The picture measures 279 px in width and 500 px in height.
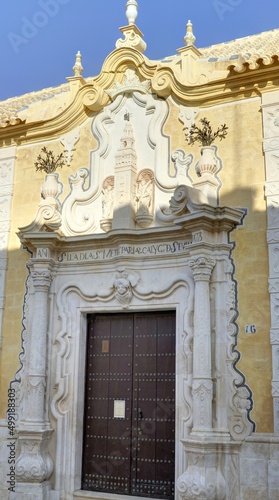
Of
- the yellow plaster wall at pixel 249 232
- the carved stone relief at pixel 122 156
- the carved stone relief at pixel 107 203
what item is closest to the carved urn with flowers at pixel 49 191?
the carved stone relief at pixel 122 156

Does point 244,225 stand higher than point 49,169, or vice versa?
point 49,169

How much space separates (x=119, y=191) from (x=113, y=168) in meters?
0.49

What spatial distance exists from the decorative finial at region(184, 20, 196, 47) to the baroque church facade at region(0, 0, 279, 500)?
0.04m

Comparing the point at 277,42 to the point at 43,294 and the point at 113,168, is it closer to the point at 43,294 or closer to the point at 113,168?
the point at 113,168

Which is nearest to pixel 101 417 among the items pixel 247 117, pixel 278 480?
pixel 278 480

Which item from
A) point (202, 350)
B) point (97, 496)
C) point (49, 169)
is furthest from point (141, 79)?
point (97, 496)

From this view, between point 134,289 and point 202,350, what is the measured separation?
1353mm

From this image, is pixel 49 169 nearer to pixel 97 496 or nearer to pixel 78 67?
pixel 78 67

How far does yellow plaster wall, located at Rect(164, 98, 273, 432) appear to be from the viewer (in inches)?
275

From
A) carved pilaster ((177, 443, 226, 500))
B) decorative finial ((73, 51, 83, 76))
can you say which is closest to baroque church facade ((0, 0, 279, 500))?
carved pilaster ((177, 443, 226, 500))

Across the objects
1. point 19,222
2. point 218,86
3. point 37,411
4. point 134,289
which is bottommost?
point 37,411

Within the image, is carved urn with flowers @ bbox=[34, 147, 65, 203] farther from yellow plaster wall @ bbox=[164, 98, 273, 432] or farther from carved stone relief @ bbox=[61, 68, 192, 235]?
yellow plaster wall @ bbox=[164, 98, 273, 432]

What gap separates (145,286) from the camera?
26.2ft

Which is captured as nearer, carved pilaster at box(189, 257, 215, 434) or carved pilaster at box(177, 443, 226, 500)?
carved pilaster at box(177, 443, 226, 500)
